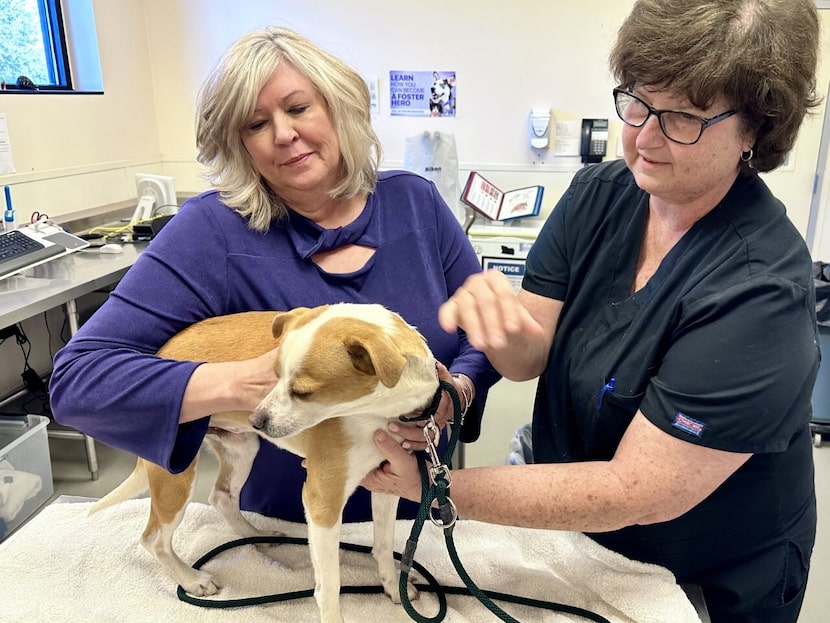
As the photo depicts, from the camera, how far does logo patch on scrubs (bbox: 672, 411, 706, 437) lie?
0.87 metres

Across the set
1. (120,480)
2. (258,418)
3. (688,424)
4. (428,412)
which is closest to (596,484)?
(688,424)

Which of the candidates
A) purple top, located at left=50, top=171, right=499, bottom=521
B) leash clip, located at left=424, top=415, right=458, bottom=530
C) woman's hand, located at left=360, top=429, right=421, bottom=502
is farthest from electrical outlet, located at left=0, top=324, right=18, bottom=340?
leash clip, located at left=424, top=415, right=458, bottom=530

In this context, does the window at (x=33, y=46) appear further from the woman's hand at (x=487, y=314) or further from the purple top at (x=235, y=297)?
the woman's hand at (x=487, y=314)

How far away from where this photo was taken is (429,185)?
4.59 ft

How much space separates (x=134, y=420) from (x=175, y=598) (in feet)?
1.06

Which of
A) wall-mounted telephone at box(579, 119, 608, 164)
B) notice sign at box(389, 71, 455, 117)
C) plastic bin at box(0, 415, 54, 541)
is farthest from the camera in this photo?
notice sign at box(389, 71, 455, 117)

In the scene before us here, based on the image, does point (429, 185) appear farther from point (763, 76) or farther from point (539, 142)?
point (539, 142)

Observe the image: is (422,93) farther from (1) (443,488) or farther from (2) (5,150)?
(1) (443,488)

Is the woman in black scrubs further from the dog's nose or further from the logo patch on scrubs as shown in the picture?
the dog's nose

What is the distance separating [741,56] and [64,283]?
2.33 meters

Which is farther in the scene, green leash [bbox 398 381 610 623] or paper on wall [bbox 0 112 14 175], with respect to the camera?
paper on wall [bbox 0 112 14 175]

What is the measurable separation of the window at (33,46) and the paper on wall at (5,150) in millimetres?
354

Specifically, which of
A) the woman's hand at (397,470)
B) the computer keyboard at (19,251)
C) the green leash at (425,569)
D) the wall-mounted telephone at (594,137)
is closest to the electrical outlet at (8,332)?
the computer keyboard at (19,251)

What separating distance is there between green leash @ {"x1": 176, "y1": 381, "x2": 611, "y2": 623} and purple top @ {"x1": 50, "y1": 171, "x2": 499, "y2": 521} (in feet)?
0.74
